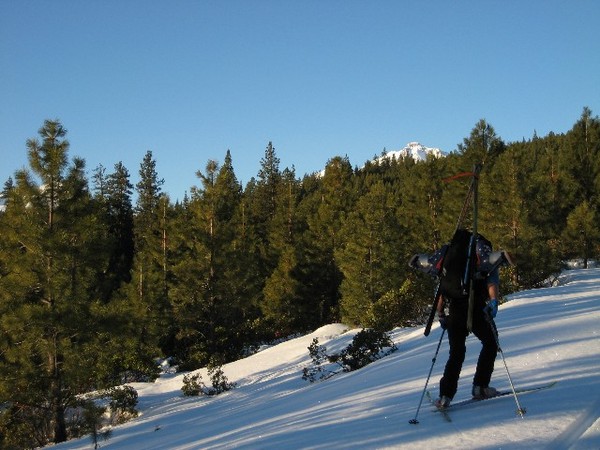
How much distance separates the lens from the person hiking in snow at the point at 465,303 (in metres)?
4.68

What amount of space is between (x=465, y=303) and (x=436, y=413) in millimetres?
1107

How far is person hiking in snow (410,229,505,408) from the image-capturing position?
4680 mm

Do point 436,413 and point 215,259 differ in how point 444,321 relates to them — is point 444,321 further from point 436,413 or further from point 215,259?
point 215,259

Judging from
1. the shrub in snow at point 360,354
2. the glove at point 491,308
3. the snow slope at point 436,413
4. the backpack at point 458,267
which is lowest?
the shrub in snow at point 360,354

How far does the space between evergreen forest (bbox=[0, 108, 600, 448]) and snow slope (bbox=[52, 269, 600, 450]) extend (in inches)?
90.0

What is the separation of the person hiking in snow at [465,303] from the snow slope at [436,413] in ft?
0.96

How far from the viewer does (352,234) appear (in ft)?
97.7

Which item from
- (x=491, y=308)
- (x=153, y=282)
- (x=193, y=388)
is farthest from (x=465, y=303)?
(x=153, y=282)

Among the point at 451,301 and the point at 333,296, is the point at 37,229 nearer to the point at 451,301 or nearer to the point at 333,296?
the point at 451,301

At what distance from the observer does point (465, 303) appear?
4.72 m

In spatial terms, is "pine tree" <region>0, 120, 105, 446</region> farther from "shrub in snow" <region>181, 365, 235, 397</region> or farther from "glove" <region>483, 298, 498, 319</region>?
"glove" <region>483, 298, 498, 319</region>

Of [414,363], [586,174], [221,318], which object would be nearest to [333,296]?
[221,318]

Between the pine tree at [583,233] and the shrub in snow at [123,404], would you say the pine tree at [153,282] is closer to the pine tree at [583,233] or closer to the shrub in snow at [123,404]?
the shrub in snow at [123,404]

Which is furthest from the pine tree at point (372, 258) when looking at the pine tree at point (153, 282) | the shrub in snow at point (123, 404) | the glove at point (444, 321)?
the glove at point (444, 321)
